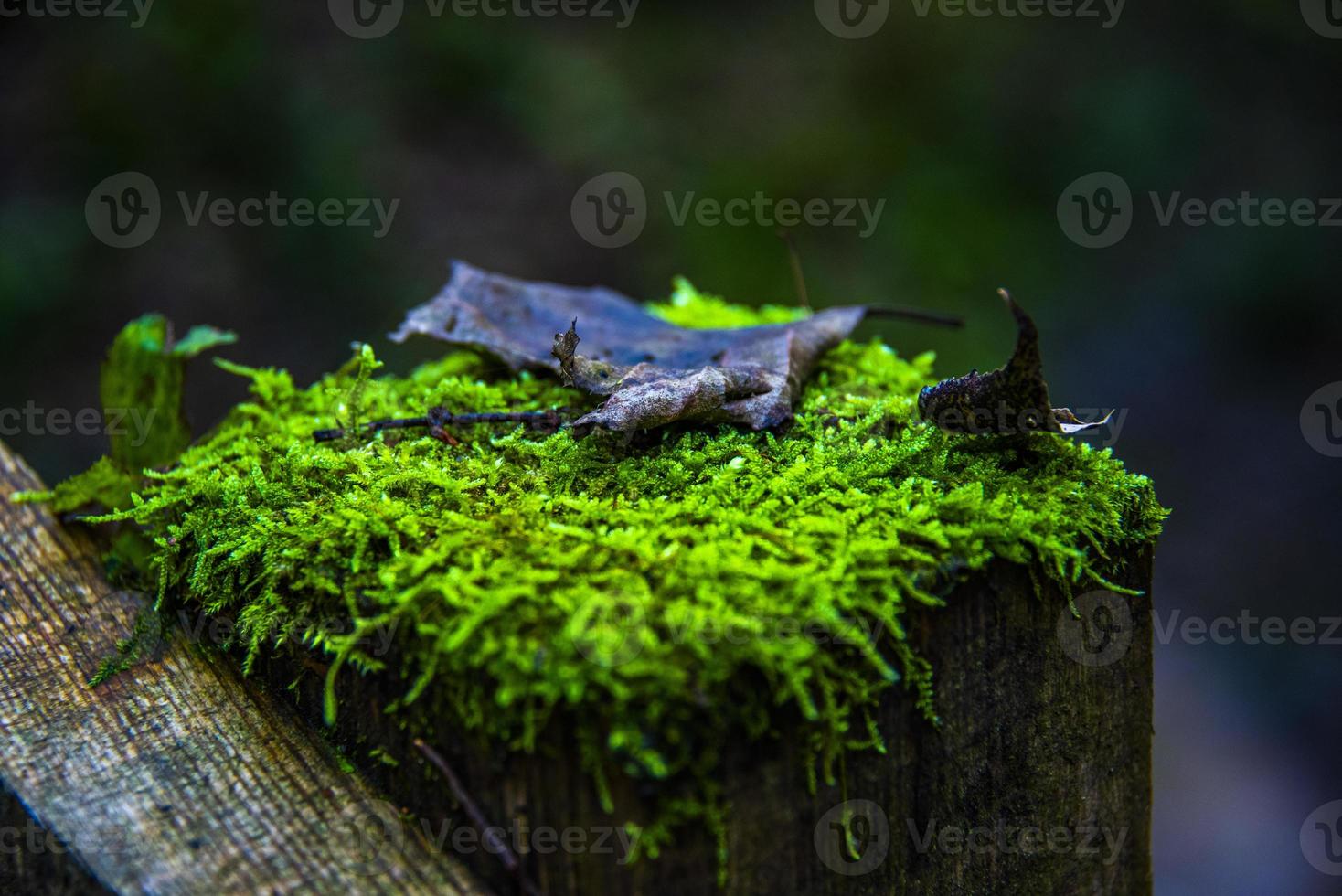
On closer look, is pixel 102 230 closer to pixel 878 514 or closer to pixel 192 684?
pixel 192 684

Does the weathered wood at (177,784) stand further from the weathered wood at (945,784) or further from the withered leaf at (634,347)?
the withered leaf at (634,347)

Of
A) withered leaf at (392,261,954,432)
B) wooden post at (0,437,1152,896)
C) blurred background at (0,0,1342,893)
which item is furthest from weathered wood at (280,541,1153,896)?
blurred background at (0,0,1342,893)

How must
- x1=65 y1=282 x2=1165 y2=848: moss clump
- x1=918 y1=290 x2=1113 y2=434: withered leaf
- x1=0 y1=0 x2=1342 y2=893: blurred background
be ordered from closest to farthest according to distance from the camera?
x1=65 y1=282 x2=1165 y2=848: moss clump → x1=918 y1=290 x2=1113 y2=434: withered leaf → x1=0 y1=0 x2=1342 y2=893: blurred background

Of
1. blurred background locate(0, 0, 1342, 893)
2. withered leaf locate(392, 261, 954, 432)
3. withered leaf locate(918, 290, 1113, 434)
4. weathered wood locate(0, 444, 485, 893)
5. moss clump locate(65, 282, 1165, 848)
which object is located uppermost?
blurred background locate(0, 0, 1342, 893)

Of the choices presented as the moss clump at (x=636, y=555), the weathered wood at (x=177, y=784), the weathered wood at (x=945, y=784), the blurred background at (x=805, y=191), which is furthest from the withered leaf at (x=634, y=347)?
the blurred background at (x=805, y=191)

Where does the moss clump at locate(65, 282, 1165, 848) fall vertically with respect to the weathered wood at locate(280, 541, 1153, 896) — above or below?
above

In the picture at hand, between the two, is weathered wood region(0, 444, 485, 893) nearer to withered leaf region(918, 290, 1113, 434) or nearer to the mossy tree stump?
the mossy tree stump

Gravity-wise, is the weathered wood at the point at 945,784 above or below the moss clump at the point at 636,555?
below
